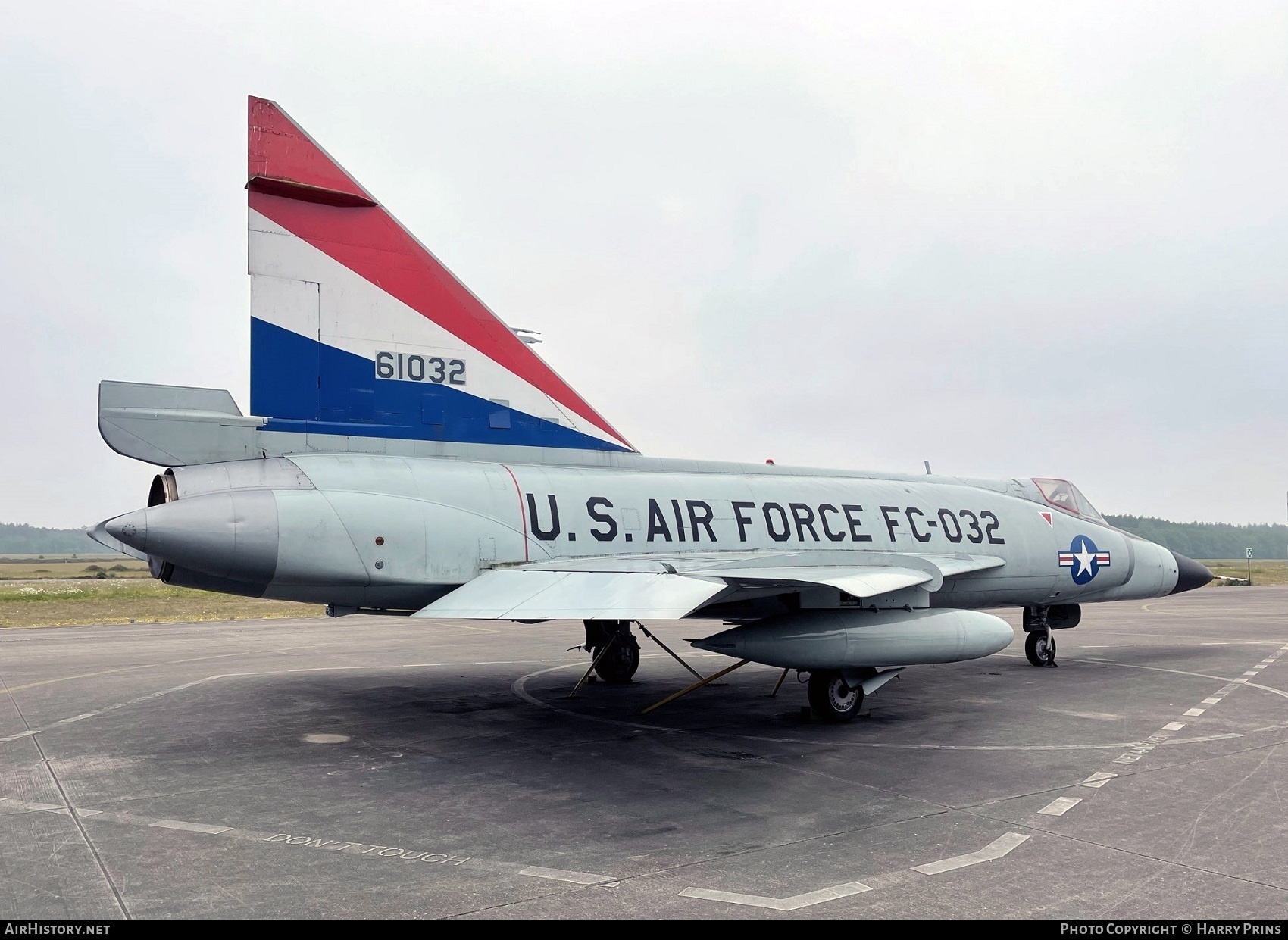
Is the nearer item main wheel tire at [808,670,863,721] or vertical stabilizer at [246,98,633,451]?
vertical stabilizer at [246,98,633,451]

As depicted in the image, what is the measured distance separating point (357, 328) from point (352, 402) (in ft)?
2.56

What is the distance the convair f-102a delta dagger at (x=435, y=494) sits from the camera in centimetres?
754

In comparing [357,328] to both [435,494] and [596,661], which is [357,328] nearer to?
[435,494]

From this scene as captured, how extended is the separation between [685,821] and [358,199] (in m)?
6.95

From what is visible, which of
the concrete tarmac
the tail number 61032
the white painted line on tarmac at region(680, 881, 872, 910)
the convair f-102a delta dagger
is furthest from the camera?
the tail number 61032

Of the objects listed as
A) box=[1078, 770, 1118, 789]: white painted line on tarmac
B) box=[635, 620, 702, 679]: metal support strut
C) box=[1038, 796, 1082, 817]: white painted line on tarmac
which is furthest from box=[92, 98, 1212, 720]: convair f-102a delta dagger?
box=[1038, 796, 1082, 817]: white painted line on tarmac

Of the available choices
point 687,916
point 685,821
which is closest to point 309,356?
point 685,821

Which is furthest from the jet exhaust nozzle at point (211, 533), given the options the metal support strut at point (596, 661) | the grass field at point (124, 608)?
the grass field at point (124, 608)

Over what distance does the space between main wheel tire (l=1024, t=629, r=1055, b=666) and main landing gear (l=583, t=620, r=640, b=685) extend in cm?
640

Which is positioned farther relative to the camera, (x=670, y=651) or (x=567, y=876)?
(x=670, y=651)

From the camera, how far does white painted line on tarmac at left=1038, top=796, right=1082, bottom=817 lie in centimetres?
588

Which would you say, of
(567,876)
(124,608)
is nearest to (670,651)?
(567,876)

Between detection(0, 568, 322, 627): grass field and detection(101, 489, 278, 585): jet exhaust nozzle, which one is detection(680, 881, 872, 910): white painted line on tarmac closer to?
detection(101, 489, 278, 585): jet exhaust nozzle

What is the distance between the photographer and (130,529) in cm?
707
